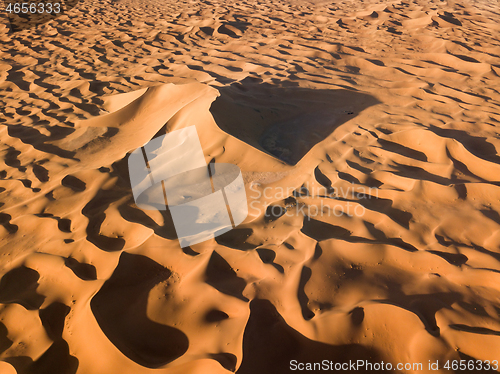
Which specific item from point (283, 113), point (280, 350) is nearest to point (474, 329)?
point (280, 350)

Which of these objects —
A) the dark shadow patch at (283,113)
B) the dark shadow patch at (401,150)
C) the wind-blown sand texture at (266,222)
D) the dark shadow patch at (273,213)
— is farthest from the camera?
→ the dark shadow patch at (283,113)

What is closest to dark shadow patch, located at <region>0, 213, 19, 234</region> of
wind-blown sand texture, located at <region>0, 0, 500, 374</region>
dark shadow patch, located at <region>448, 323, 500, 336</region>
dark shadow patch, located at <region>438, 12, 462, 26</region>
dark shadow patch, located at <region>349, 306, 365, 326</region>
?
wind-blown sand texture, located at <region>0, 0, 500, 374</region>

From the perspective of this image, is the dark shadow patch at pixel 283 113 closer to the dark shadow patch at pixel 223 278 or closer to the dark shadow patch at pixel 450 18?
the dark shadow patch at pixel 223 278

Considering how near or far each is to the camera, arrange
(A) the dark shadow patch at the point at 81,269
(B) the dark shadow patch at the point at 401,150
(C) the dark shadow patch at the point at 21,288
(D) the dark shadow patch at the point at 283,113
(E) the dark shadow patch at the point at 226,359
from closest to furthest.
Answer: (E) the dark shadow patch at the point at 226,359, (C) the dark shadow patch at the point at 21,288, (A) the dark shadow patch at the point at 81,269, (B) the dark shadow patch at the point at 401,150, (D) the dark shadow patch at the point at 283,113

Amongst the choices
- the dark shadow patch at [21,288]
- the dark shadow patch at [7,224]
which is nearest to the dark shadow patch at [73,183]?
the dark shadow patch at [7,224]

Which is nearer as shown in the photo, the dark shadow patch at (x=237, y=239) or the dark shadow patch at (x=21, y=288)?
the dark shadow patch at (x=21, y=288)

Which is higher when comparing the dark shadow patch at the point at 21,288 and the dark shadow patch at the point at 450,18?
the dark shadow patch at the point at 450,18

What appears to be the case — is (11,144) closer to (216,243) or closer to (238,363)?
(216,243)

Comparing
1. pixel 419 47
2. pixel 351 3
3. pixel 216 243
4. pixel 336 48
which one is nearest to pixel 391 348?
pixel 216 243

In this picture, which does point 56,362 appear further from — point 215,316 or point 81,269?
point 215,316
